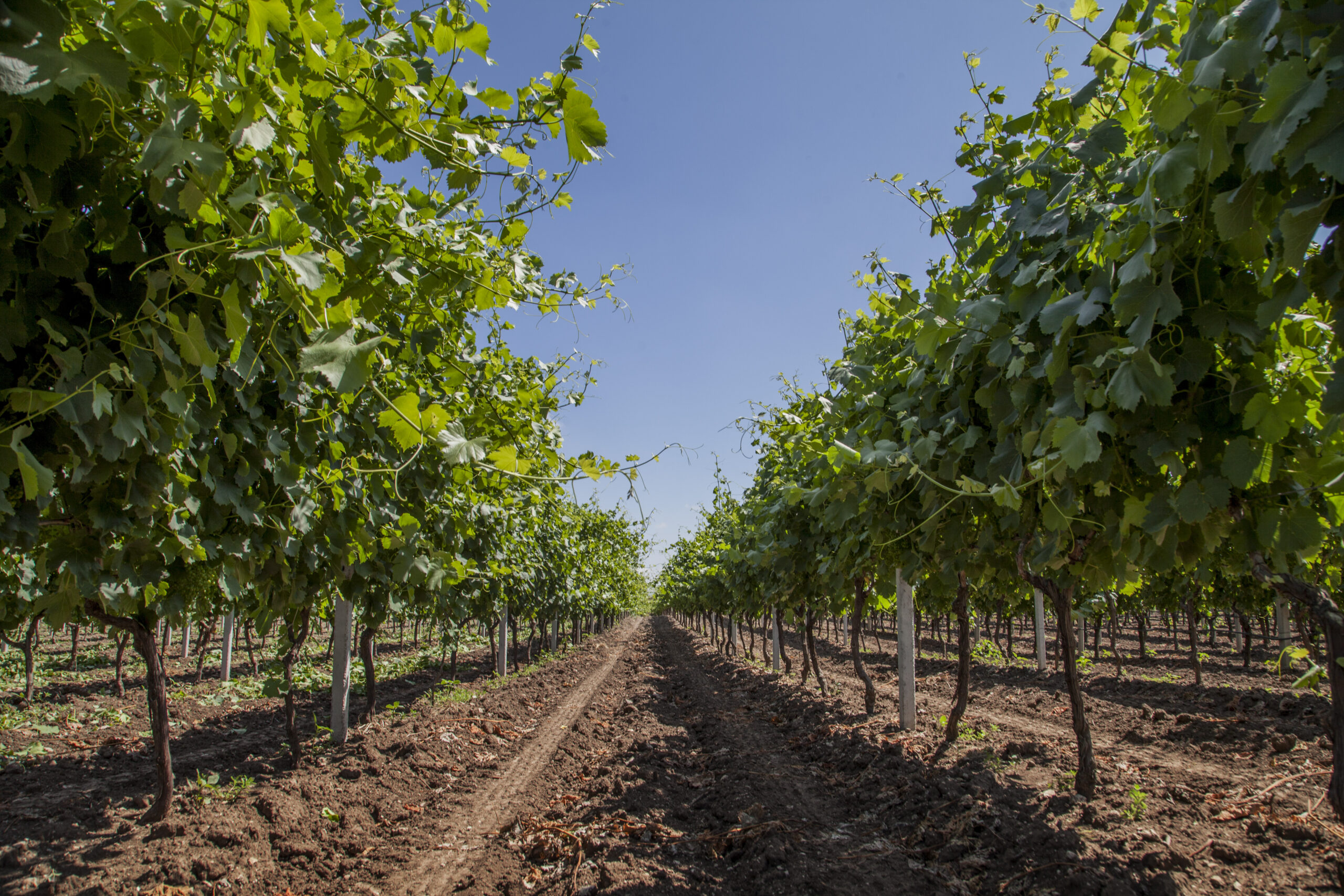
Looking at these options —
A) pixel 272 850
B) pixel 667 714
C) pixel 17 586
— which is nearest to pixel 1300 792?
pixel 667 714

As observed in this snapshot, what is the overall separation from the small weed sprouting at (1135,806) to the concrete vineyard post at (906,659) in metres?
2.58

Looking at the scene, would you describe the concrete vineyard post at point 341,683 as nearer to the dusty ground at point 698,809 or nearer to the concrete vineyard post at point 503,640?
the dusty ground at point 698,809

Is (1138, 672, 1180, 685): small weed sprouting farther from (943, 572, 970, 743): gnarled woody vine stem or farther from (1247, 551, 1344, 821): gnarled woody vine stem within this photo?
(1247, 551, 1344, 821): gnarled woody vine stem

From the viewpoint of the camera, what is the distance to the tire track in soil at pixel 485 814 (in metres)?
4.16

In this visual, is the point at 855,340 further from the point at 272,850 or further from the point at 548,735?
the point at 548,735

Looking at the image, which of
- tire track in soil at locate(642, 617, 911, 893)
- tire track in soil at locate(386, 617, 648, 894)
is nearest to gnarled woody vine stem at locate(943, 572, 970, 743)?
tire track in soil at locate(642, 617, 911, 893)

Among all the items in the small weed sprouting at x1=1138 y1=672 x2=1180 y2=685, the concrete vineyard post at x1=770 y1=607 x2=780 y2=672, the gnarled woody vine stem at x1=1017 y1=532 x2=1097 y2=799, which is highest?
the gnarled woody vine stem at x1=1017 y1=532 x2=1097 y2=799

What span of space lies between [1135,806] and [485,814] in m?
5.00

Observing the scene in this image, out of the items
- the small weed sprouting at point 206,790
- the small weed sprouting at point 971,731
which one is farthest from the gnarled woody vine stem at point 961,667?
the small weed sprouting at point 206,790

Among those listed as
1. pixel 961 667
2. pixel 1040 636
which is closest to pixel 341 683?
pixel 961 667

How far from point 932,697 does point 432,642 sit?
66.4 feet

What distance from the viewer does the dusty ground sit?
12.8 feet

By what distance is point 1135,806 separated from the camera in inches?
188

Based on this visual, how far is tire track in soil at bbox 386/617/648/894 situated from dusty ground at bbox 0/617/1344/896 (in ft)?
0.10
